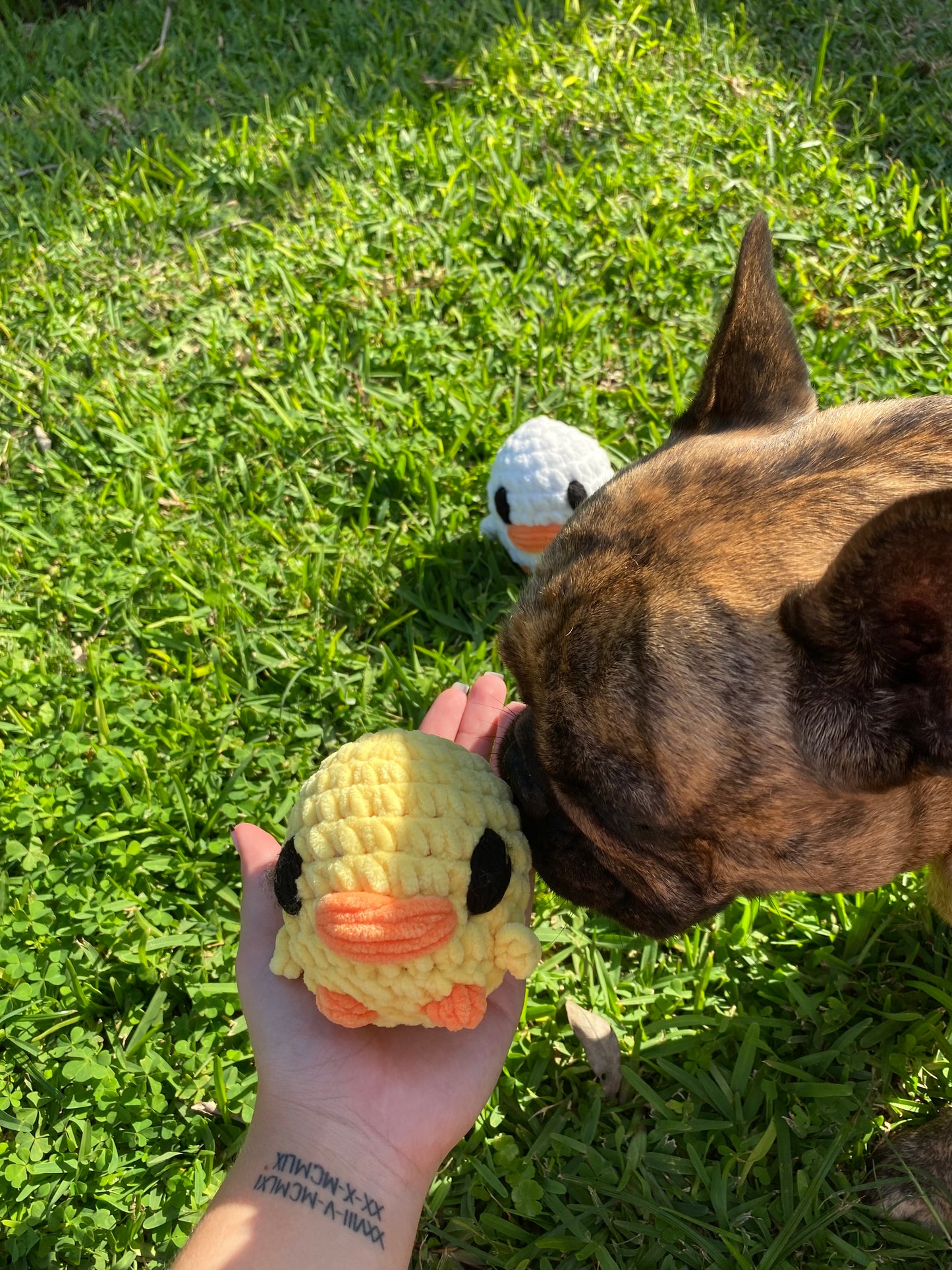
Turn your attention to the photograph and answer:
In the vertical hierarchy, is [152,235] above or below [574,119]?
above

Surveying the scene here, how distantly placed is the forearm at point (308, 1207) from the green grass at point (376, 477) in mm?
495

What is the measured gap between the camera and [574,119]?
18.6 ft

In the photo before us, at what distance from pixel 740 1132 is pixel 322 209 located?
15.4 ft

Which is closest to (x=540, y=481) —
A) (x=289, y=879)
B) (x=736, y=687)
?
(x=736, y=687)

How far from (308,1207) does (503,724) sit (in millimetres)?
1342

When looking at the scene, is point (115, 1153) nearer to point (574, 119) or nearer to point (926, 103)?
point (574, 119)

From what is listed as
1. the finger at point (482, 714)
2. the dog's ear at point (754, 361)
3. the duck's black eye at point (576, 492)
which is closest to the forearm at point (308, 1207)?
the finger at point (482, 714)

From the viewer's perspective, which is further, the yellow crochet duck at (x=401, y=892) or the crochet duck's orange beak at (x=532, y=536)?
the crochet duck's orange beak at (x=532, y=536)

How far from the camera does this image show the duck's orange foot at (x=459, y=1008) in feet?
7.11

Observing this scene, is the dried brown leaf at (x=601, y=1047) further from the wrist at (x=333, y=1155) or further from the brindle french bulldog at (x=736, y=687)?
the wrist at (x=333, y=1155)

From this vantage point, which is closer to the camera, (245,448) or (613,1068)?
(613,1068)

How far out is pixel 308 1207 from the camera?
2.21 m

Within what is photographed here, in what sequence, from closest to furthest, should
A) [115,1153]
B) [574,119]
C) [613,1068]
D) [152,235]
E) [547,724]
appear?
[547,724] → [115,1153] → [613,1068] → [152,235] → [574,119]

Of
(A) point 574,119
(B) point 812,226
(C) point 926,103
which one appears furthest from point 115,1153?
(C) point 926,103
